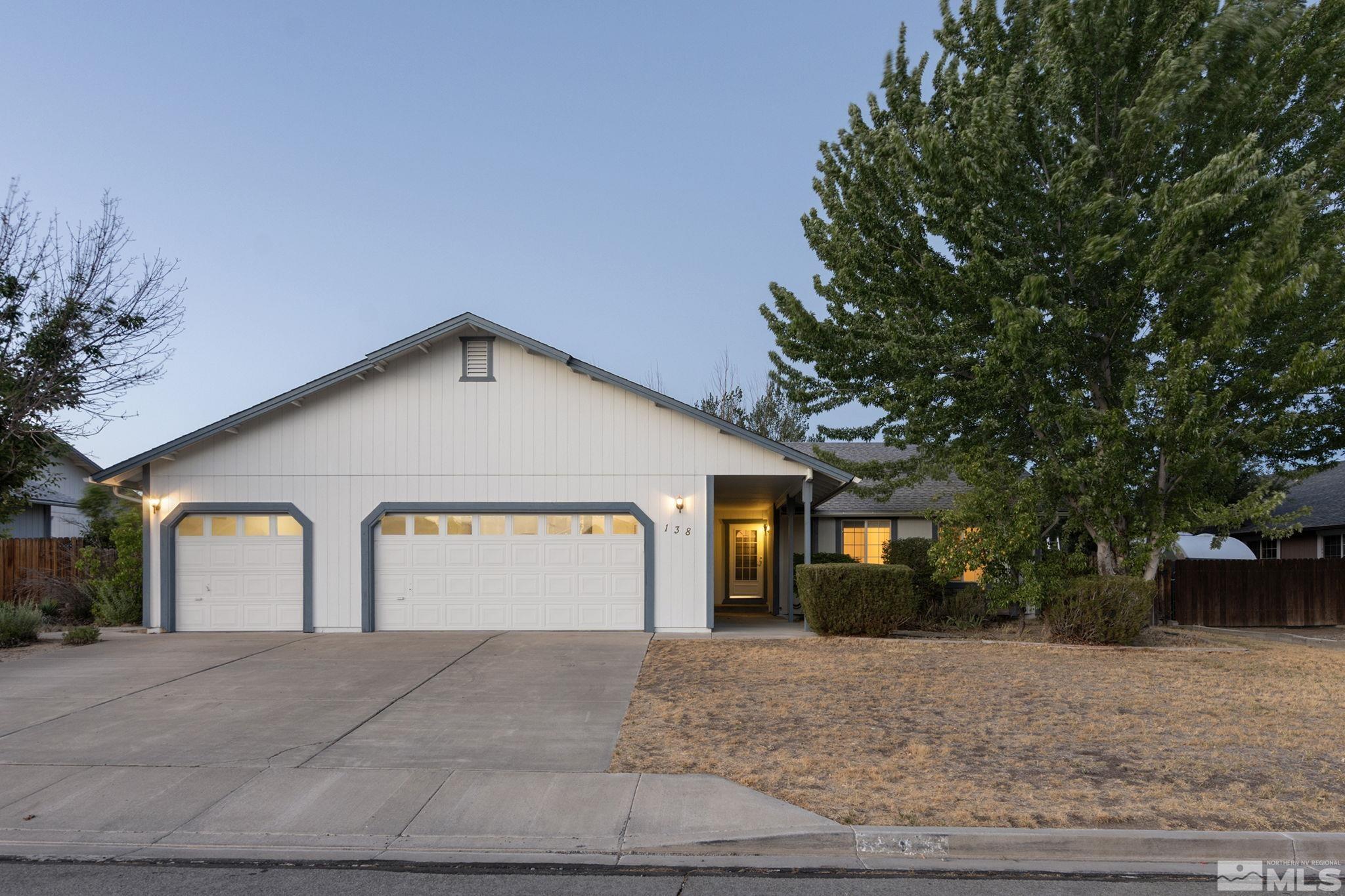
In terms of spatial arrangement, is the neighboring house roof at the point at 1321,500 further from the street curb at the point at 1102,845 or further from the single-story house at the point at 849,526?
the street curb at the point at 1102,845

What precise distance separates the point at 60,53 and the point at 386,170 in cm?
1299

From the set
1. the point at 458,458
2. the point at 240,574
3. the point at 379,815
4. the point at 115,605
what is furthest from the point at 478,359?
the point at 379,815

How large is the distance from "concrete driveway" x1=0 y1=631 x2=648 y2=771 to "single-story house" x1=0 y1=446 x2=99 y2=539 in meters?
14.5

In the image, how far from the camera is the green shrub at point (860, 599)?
13828 mm

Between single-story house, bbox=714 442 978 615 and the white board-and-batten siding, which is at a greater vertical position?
the white board-and-batten siding

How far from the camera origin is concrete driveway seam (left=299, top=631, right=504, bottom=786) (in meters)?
6.81

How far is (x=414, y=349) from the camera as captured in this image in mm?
14602

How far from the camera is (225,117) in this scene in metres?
25.0

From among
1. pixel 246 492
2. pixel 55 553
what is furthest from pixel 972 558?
pixel 55 553

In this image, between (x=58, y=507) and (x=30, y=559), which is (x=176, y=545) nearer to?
(x=30, y=559)

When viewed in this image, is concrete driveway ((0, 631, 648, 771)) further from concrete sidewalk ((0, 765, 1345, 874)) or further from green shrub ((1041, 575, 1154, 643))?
green shrub ((1041, 575, 1154, 643))

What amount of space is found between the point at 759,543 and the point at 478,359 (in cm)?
1125

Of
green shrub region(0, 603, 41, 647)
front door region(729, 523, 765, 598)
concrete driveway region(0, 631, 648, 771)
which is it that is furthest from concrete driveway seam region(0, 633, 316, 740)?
front door region(729, 523, 765, 598)

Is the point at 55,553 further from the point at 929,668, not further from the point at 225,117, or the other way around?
the point at 929,668
